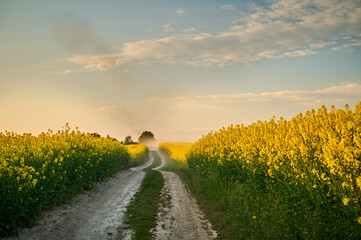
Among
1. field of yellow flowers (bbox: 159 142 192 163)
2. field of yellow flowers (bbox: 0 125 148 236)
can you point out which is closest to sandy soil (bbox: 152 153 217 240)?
field of yellow flowers (bbox: 0 125 148 236)

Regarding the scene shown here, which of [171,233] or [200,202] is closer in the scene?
[171,233]

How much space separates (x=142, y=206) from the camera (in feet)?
53.2

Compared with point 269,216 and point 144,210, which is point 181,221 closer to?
point 144,210

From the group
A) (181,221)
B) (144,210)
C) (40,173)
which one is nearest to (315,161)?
(181,221)

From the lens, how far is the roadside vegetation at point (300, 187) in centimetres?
835

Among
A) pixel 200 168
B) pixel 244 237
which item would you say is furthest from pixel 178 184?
pixel 244 237

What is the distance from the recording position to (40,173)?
1335 centimetres

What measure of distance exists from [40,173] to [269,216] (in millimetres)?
9424

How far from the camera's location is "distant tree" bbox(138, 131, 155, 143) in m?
143

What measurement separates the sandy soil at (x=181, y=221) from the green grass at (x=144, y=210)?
0.33 meters

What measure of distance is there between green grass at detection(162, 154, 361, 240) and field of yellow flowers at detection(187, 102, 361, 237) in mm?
296

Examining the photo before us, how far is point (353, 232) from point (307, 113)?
24.1 ft

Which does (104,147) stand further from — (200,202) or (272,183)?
(272,183)

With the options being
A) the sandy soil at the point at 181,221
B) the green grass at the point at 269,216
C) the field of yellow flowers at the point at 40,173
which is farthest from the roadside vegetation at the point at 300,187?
the field of yellow flowers at the point at 40,173
